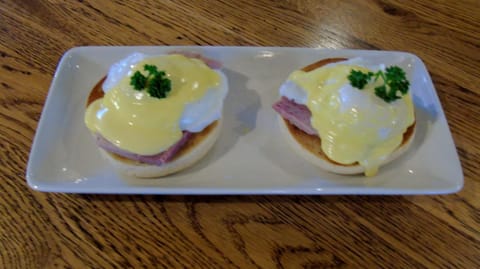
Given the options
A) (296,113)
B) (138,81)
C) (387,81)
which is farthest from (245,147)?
(387,81)

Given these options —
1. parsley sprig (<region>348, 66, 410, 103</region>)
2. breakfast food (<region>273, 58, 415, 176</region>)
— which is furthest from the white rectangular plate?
parsley sprig (<region>348, 66, 410, 103</region>)

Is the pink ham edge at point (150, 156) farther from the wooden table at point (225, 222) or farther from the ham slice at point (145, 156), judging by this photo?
the wooden table at point (225, 222)

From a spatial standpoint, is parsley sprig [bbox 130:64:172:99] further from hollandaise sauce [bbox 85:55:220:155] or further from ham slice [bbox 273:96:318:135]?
ham slice [bbox 273:96:318:135]

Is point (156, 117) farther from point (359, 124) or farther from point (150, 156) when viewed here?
point (359, 124)

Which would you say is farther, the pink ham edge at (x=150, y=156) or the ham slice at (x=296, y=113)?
the ham slice at (x=296, y=113)

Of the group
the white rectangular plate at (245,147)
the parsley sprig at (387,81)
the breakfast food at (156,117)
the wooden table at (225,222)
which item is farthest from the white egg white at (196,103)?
the parsley sprig at (387,81)

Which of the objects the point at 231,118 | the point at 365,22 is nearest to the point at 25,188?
the point at 231,118
